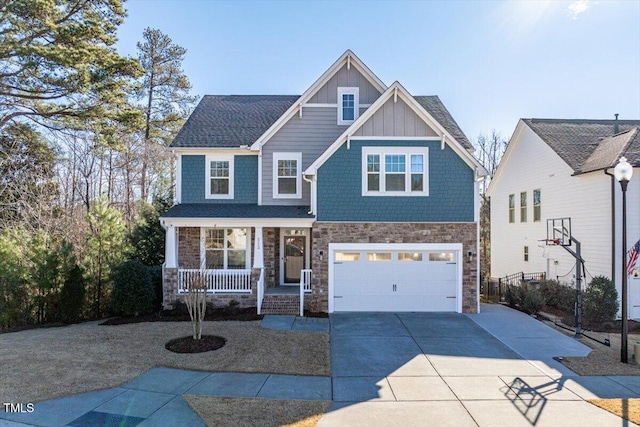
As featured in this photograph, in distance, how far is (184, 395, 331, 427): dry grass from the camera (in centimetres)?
525

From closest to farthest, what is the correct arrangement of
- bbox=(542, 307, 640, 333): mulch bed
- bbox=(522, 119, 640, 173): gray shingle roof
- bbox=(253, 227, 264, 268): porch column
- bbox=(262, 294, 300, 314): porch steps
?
bbox=(542, 307, 640, 333): mulch bed < bbox=(262, 294, 300, 314): porch steps < bbox=(253, 227, 264, 268): porch column < bbox=(522, 119, 640, 173): gray shingle roof

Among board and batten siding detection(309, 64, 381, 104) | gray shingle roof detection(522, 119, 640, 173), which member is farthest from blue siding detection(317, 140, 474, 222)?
gray shingle roof detection(522, 119, 640, 173)

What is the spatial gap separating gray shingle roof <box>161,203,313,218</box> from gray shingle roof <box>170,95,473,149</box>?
7.72 ft

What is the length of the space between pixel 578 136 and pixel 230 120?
51.2ft

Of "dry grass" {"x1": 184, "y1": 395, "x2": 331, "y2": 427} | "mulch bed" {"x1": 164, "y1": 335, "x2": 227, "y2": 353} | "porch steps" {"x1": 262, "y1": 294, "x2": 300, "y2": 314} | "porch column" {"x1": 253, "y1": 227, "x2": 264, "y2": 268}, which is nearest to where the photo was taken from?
"dry grass" {"x1": 184, "y1": 395, "x2": 331, "y2": 427}

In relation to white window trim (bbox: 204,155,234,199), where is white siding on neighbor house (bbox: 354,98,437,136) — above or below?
above

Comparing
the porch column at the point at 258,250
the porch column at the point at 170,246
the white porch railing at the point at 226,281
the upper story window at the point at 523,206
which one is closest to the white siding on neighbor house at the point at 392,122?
the porch column at the point at 258,250

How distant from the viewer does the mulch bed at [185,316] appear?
11586 millimetres

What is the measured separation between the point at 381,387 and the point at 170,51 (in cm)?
2589

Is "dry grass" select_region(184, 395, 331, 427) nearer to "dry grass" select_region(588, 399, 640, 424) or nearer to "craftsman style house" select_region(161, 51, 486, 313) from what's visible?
"dry grass" select_region(588, 399, 640, 424)

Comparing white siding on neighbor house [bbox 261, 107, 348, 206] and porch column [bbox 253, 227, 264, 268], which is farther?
white siding on neighbor house [bbox 261, 107, 348, 206]

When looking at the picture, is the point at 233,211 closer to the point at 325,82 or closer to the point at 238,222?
the point at 238,222

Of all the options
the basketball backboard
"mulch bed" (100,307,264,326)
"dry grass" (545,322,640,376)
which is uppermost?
the basketball backboard

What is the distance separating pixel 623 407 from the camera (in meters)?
5.89
